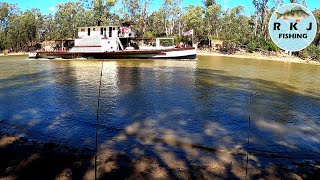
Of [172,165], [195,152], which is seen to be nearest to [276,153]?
[195,152]

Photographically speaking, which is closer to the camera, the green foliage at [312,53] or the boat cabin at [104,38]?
the boat cabin at [104,38]

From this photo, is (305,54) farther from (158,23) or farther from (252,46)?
(158,23)

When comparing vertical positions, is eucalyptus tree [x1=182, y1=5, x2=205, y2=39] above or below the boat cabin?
above

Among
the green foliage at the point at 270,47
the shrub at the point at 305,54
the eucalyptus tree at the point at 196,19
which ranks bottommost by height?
the shrub at the point at 305,54

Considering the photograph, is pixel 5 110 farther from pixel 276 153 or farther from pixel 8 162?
pixel 276 153

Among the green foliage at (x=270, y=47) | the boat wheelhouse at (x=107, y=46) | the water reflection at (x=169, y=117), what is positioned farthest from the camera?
the green foliage at (x=270, y=47)

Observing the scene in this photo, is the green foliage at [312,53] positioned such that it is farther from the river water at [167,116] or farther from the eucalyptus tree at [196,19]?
the river water at [167,116]

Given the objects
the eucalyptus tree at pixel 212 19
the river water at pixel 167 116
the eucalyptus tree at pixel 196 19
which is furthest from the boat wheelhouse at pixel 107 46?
the eucalyptus tree at pixel 212 19

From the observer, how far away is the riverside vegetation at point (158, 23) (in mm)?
55969

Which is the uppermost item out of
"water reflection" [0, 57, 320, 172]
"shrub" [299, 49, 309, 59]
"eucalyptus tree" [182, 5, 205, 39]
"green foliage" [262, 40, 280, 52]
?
"eucalyptus tree" [182, 5, 205, 39]

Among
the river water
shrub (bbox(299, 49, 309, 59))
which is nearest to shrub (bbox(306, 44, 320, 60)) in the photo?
shrub (bbox(299, 49, 309, 59))

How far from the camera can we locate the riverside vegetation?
184ft

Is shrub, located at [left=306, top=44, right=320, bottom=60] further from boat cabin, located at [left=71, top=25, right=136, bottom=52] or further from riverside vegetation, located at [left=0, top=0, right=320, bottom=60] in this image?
boat cabin, located at [left=71, top=25, right=136, bottom=52]

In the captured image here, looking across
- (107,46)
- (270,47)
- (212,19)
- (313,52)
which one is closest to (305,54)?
(313,52)
